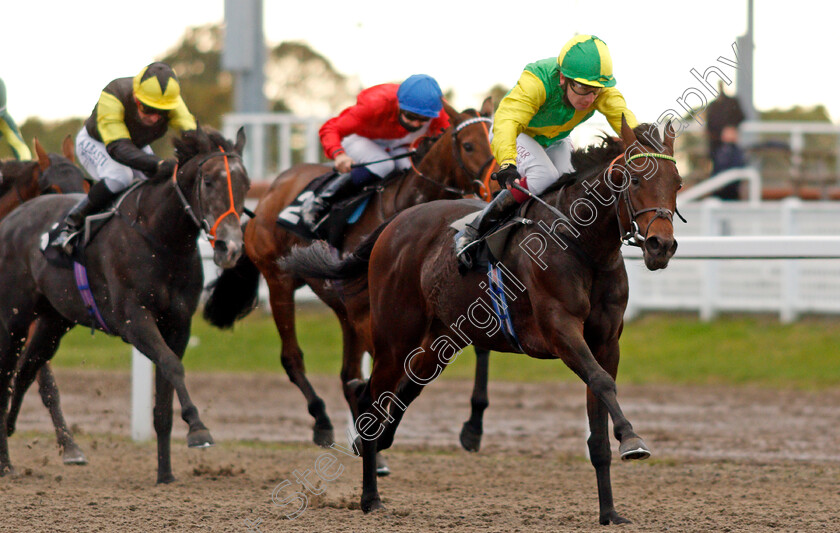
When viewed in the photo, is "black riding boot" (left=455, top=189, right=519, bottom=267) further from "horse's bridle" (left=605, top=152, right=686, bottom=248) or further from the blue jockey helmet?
the blue jockey helmet

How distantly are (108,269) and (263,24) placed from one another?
11123 millimetres

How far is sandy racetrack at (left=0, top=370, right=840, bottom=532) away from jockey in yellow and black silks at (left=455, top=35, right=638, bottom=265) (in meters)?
1.39

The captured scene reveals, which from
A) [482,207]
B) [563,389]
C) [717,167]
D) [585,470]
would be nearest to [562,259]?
[482,207]

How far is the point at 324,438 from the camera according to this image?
22.3 feet

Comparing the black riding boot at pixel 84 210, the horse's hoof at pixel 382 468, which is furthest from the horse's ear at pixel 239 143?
the horse's hoof at pixel 382 468

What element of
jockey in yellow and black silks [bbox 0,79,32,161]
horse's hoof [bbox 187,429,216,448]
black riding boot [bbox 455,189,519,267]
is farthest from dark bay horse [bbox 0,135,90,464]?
black riding boot [bbox 455,189,519,267]

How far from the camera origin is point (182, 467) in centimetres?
681

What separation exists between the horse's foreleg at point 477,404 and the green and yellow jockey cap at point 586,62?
86.6 inches

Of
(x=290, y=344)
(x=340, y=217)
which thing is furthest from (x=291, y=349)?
(x=340, y=217)

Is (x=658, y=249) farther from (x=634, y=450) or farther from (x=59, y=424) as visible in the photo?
(x=59, y=424)

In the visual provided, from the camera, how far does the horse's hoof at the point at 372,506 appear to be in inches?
212

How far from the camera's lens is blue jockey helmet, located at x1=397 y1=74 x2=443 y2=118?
6668mm

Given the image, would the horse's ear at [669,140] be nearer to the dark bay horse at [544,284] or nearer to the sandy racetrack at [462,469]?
the dark bay horse at [544,284]

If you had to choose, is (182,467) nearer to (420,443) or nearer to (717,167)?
(420,443)
